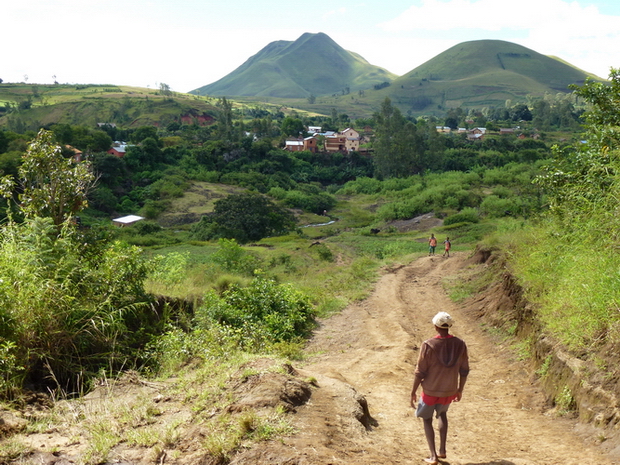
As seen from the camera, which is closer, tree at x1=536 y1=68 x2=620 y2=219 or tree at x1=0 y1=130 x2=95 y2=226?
tree at x1=536 y1=68 x2=620 y2=219

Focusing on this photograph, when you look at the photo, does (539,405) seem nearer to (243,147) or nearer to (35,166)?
(35,166)

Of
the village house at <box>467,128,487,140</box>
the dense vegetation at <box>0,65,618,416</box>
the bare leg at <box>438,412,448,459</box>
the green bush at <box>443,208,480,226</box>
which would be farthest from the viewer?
the village house at <box>467,128,487,140</box>

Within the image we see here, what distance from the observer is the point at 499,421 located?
6.52 m

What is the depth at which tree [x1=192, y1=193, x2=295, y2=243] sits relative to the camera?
43.5 metres

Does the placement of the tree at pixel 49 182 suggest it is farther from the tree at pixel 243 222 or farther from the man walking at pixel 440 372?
the tree at pixel 243 222

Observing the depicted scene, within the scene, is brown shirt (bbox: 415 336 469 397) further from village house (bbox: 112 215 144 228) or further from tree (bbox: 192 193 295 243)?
village house (bbox: 112 215 144 228)

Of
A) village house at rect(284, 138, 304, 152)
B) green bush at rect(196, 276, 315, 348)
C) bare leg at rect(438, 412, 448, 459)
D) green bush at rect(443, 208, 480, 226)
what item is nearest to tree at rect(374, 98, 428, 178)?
village house at rect(284, 138, 304, 152)

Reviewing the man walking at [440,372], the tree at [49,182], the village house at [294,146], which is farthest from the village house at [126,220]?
the man walking at [440,372]

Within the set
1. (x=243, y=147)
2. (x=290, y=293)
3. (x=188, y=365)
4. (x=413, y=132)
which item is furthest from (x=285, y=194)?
(x=188, y=365)

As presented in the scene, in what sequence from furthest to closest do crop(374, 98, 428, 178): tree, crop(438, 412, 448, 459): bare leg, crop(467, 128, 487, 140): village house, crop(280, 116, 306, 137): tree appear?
crop(280, 116, 306, 137): tree → crop(467, 128, 487, 140): village house → crop(374, 98, 428, 178): tree → crop(438, 412, 448, 459): bare leg

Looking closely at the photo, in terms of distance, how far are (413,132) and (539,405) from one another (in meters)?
73.5

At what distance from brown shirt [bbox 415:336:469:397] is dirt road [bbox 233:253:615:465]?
72 centimetres

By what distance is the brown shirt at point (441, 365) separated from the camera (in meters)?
4.98

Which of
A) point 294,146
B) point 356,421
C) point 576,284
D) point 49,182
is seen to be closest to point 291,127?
point 294,146
